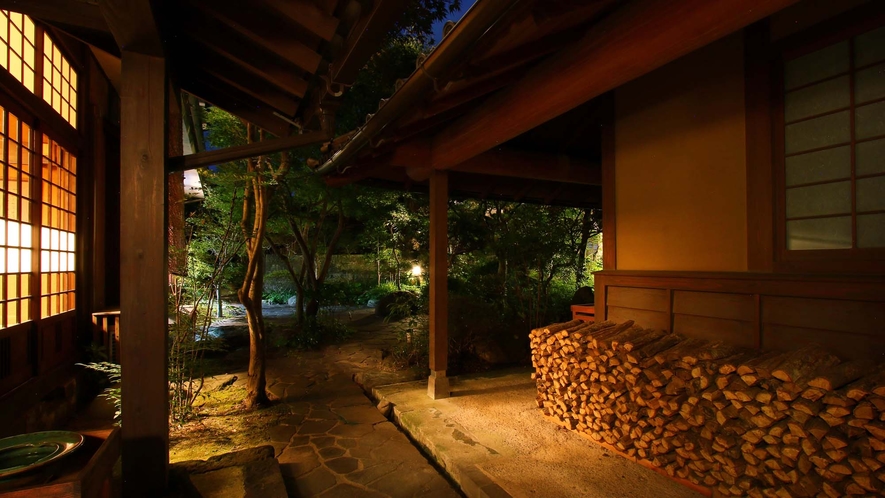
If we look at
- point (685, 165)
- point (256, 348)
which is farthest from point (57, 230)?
point (685, 165)

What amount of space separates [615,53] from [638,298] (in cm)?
289

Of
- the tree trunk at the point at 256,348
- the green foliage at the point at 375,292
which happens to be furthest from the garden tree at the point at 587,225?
the tree trunk at the point at 256,348

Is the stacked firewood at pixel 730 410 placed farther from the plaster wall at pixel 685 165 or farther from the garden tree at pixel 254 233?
the garden tree at pixel 254 233

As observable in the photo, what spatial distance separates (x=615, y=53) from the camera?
2988 millimetres

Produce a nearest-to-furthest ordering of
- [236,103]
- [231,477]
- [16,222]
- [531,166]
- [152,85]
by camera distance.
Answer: [152,85] → [231,477] → [236,103] → [16,222] → [531,166]

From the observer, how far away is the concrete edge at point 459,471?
141 inches

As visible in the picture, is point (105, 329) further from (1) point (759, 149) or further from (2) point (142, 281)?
(1) point (759, 149)

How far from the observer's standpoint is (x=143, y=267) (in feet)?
8.88

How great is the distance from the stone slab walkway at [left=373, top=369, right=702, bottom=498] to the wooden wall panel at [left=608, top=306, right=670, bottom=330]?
1.47 metres

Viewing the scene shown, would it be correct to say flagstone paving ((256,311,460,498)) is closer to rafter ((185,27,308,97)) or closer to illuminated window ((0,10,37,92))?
rafter ((185,27,308,97))

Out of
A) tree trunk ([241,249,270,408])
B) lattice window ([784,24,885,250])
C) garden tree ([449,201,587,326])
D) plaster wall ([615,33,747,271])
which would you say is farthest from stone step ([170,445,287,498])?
garden tree ([449,201,587,326])

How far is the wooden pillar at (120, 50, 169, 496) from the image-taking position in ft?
8.79

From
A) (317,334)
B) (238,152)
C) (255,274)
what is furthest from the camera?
(317,334)

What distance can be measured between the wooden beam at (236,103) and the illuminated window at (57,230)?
3721mm
